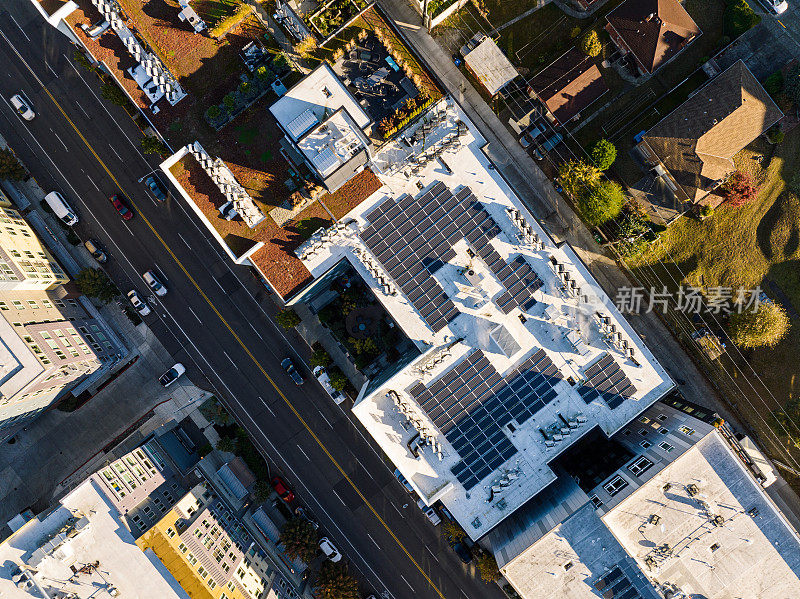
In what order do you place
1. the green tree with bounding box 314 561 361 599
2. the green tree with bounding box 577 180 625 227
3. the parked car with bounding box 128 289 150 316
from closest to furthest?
the green tree with bounding box 577 180 625 227 < the green tree with bounding box 314 561 361 599 < the parked car with bounding box 128 289 150 316

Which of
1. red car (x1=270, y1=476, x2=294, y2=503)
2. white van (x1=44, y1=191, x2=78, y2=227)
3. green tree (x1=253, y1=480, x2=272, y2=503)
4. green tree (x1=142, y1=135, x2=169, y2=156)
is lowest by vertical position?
red car (x1=270, y1=476, x2=294, y2=503)

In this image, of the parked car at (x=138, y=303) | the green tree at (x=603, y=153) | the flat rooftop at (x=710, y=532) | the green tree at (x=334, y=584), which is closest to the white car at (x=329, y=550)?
the green tree at (x=334, y=584)

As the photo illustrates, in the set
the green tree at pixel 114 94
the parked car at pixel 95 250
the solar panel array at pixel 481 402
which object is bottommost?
the solar panel array at pixel 481 402

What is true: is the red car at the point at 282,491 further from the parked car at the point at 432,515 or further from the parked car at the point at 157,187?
the parked car at the point at 157,187

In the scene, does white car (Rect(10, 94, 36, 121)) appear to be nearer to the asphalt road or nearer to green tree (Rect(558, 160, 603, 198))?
the asphalt road

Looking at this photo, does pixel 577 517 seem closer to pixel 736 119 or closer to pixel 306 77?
pixel 736 119

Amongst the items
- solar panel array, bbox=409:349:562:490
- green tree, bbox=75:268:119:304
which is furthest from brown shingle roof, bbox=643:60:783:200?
green tree, bbox=75:268:119:304
